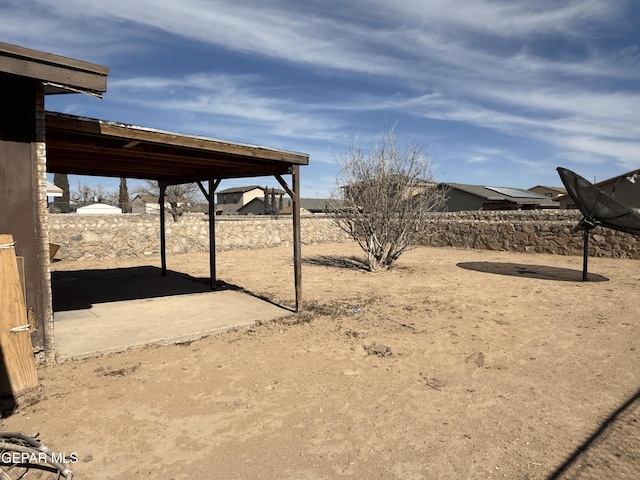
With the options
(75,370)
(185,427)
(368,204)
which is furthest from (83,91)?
(368,204)

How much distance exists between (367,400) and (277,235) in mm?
16914

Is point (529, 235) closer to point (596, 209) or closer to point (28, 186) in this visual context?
point (596, 209)

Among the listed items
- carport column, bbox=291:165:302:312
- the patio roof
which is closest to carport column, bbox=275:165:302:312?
carport column, bbox=291:165:302:312

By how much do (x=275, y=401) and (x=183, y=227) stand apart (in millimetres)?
14044

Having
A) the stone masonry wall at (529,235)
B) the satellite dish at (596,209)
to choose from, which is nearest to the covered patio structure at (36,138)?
the satellite dish at (596,209)

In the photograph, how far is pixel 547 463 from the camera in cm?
274

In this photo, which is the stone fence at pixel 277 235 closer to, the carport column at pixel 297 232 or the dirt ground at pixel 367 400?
the carport column at pixel 297 232

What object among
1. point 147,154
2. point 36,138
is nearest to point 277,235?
point 147,154

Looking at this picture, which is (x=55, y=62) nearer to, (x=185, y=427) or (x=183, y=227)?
(x=185, y=427)

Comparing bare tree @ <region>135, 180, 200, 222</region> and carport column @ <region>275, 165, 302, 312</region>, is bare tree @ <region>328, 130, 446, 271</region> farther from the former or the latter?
bare tree @ <region>135, 180, 200, 222</region>

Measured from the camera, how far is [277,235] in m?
20.4

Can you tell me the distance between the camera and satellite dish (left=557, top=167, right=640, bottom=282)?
9.54 meters

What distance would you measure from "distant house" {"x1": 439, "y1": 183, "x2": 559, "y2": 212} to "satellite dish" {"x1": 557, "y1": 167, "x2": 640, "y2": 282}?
17567 mm

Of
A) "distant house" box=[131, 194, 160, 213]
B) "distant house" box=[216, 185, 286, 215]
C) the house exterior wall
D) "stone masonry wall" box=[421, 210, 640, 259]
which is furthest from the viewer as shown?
"distant house" box=[216, 185, 286, 215]
